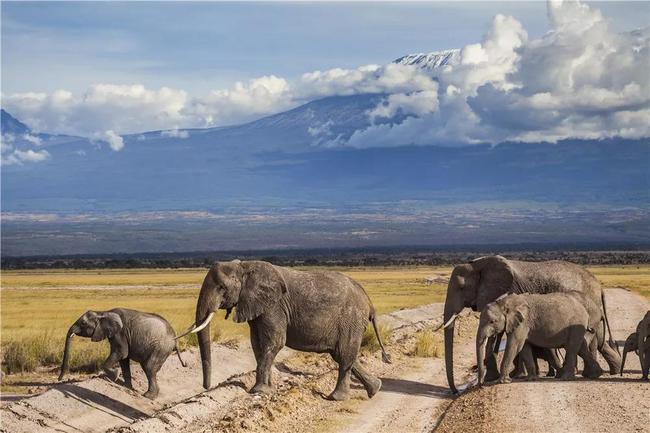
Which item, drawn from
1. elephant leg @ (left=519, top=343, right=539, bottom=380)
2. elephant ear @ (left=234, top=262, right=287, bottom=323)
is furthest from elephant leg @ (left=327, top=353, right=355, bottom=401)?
elephant leg @ (left=519, top=343, right=539, bottom=380)

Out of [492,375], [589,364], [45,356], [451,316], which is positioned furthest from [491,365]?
[45,356]

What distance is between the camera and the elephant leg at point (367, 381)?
821 inches

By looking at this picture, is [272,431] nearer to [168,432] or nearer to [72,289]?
[168,432]

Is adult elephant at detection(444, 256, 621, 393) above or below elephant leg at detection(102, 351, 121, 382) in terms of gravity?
above

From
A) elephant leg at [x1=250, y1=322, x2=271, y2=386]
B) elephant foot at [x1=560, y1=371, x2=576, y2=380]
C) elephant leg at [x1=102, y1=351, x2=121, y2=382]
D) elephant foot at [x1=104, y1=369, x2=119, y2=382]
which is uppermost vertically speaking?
elephant leg at [x1=250, y1=322, x2=271, y2=386]

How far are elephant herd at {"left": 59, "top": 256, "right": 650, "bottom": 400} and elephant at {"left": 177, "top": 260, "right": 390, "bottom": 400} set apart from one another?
0.02 meters

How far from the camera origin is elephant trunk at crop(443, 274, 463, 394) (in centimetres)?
2150

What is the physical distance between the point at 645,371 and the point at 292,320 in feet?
20.8

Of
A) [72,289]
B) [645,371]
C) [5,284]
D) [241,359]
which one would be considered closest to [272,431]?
[645,371]

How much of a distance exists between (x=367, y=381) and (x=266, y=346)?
6.85ft

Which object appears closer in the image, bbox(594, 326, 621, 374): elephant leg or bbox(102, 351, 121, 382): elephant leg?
bbox(102, 351, 121, 382): elephant leg

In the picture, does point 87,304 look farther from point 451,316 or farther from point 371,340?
point 451,316

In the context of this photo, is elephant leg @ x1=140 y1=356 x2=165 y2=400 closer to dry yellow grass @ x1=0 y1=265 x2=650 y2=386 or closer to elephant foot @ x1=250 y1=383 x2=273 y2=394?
elephant foot @ x1=250 y1=383 x2=273 y2=394

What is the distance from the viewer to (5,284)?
9100 cm
